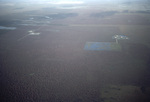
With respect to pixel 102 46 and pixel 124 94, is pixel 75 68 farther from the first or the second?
pixel 102 46

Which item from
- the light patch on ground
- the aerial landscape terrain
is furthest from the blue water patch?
the light patch on ground

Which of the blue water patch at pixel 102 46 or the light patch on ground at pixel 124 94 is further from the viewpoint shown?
the blue water patch at pixel 102 46

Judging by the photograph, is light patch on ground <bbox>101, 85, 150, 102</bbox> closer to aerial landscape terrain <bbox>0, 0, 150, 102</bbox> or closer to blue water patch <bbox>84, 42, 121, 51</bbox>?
aerial landscape terrain <bbox>0, 0, 150, 102</bbox>

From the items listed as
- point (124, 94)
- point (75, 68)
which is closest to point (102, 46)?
point (75, 68)

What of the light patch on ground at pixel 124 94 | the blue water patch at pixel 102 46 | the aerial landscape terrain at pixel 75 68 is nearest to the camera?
the light patch on ground at pixel 124 94

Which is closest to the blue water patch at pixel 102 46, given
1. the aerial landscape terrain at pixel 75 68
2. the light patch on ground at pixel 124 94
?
the aerial landscape terrain at pixel 75 68

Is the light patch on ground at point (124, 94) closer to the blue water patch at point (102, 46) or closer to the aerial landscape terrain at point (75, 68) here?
the aerial landscape terrain at point (75, 68)

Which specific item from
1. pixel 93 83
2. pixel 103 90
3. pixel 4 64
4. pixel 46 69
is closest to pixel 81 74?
pixel 93 83

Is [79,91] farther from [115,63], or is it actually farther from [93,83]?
[115,63]
